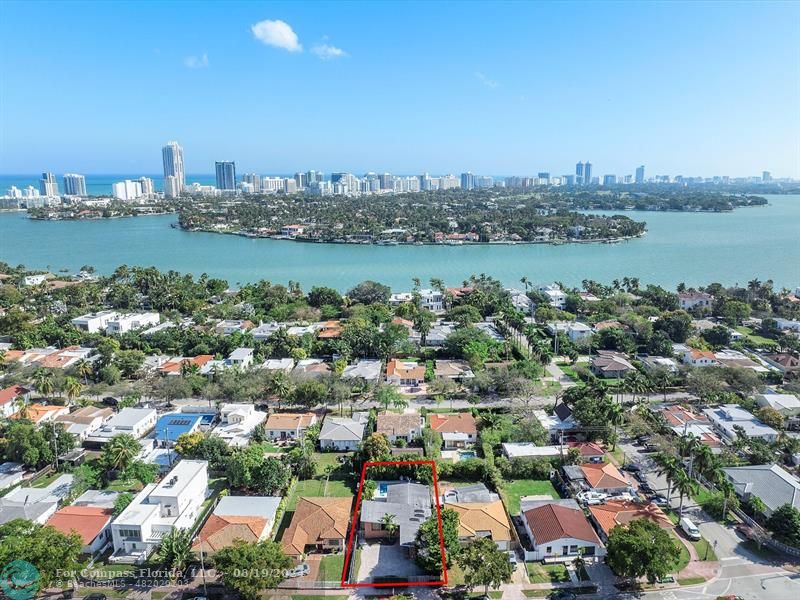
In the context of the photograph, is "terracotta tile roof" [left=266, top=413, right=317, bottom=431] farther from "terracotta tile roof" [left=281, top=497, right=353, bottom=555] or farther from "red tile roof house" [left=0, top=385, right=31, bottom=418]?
"red tile roof house" [left=0, top=385, right=31, bottom=418]

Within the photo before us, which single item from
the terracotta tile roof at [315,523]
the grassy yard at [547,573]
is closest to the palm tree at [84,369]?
the terracotta tile roof at [315,523]

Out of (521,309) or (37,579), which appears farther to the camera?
(521,309)

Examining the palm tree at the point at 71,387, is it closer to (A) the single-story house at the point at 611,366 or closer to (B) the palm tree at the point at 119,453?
(B) the palm tree at the point at 119,453

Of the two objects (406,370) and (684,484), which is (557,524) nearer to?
(684,484)

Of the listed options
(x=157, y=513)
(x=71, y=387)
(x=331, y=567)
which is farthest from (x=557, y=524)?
(x=71, y=387)

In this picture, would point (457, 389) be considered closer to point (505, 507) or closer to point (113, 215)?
point (505, 507)

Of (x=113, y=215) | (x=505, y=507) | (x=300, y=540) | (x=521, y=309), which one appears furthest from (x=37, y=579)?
(x=113, y=215)

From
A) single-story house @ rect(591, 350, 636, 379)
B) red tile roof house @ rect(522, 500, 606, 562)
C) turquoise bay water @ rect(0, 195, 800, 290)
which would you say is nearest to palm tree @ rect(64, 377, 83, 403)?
red tile roof house @ rect(522, 500, 606, 562)
